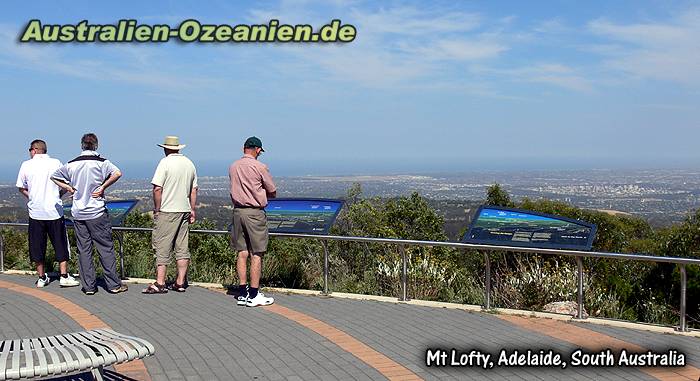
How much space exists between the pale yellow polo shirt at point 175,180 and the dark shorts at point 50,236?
166 cm

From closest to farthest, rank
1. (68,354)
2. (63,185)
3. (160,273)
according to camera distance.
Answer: (68,354) → (63,185) → (160,273)

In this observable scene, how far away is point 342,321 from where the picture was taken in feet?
24.7

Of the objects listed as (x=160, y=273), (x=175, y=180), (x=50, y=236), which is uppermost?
(x=175, y=180)

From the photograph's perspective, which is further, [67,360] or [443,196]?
[443,196]

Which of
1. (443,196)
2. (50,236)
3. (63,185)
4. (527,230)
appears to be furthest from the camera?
(443,196)

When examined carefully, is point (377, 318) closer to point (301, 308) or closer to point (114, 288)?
point (301, 308)

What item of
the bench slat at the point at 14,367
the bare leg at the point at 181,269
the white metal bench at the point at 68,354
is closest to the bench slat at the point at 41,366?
the white metal bench at the point at 68,354

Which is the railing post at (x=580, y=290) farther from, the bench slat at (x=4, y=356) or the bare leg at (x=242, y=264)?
the bench slat at (x=4, y=356)

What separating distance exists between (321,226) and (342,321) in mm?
1965

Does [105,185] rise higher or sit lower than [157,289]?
higher

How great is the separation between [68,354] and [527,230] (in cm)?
518

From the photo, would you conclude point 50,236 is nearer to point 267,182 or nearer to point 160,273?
point 160,273

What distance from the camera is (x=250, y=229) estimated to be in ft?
27.1

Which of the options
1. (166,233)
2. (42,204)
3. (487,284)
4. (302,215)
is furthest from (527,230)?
(42,204)
